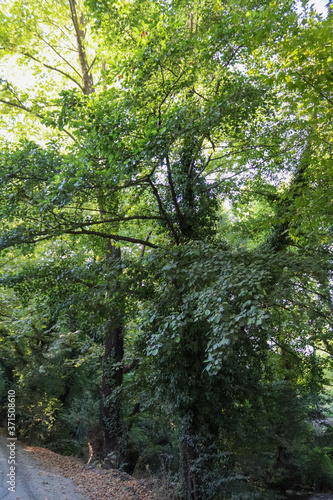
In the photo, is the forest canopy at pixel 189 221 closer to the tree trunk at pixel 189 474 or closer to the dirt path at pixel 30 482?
the tree trunk at pixel 189 474

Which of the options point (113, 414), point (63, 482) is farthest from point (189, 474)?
point (113, 414)

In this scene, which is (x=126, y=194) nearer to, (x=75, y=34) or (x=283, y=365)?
(x=75, y=34)

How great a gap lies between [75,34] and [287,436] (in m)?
11.8

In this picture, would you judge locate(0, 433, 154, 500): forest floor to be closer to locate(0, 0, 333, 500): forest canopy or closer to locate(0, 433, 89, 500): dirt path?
locate(0, 433, 89, 500): dirt path

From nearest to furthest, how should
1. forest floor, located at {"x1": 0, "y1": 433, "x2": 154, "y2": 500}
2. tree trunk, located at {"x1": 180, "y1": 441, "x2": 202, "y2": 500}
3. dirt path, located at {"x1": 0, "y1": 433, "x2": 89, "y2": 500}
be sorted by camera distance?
dirt path, located at {"x1": 0, "y1": 433, "x2": 89, "y2": 500}
forest floor, located at {"x1": 0, "y1": 433, "x2": 154, "y2": 500}
tree trunk, located at {"x1": 180, "y1": 441, "x2": 202, "y2": 500}

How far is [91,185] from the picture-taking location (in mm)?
5859

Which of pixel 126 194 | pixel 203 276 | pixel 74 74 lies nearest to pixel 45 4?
pixel 74 74

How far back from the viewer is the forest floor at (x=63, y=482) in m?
5.53

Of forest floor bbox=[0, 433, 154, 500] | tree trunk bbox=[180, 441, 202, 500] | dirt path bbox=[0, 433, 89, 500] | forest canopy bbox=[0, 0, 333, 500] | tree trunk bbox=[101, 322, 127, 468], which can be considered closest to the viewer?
forest canopy bbox=[0, 0, 333, 500]

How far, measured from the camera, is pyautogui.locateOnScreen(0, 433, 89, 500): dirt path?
5227mm

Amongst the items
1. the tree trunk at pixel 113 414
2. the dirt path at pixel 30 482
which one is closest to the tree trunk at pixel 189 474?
the dirt path at pixel 30 482

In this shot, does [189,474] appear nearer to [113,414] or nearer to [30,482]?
[30,482]

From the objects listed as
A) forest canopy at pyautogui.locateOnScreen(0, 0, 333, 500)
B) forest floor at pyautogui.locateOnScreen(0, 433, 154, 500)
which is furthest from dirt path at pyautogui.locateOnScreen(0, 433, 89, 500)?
forest canopy at pyautogui.locateOnScreen(0, 0, 333, 500)

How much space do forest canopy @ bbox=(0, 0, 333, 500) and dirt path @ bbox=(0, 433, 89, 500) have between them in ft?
5.35
